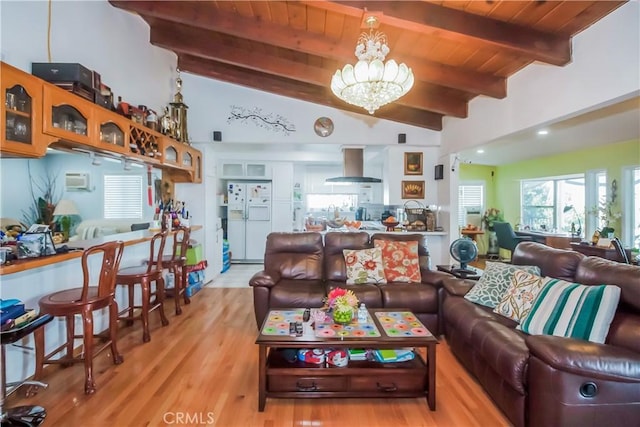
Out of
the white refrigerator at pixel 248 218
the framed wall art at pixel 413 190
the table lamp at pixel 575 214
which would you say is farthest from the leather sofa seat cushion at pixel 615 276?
the white refrigerator at pixel 248 218

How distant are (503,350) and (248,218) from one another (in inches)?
223

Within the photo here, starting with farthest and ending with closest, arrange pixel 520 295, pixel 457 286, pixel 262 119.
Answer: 1. pixel 262 119
2. pixel 457 286
3. pixel 520 295

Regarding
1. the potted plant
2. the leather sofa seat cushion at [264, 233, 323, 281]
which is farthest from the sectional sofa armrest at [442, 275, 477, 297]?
the potted plant

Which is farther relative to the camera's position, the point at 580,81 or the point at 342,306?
the point at 580,81

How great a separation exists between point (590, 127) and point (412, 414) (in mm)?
4863

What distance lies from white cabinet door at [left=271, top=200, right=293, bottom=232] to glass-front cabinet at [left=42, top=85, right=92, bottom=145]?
438cm

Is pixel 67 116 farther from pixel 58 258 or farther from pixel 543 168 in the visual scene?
pixel 543 168

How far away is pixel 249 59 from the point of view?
393cm

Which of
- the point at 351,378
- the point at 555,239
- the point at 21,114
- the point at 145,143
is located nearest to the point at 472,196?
the point at 555,239

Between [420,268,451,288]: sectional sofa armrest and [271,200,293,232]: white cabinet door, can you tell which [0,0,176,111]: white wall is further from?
[420,268,451,288]: sectional sofa armrest

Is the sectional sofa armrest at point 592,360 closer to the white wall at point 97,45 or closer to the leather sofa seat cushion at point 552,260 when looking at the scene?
the leather sofa seat cushion at point 552,260

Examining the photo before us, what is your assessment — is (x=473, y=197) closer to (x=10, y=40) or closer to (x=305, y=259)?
(x=305, y=259)

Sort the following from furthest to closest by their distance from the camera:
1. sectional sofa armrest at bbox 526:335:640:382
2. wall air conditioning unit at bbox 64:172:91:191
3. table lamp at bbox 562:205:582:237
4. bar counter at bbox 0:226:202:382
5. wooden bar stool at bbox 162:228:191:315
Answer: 1. table lamp at bbox 562:205:582:237
2. wooden bar stool at bbox 162:228:191:315
3. wall air conditioning unit at bbox 64:172:91:191
4. bar counter at bbox 0:226:202:382
5. sectional sofa armrest at bbox 526:335:640:382

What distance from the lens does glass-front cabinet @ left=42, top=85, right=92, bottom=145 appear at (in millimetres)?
2104
